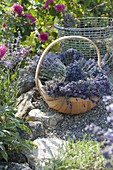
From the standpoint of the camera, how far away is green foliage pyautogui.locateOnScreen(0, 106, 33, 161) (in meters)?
2.86

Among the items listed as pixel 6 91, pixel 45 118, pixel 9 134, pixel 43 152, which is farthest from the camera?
pixel 45 118

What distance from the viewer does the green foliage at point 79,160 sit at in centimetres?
258

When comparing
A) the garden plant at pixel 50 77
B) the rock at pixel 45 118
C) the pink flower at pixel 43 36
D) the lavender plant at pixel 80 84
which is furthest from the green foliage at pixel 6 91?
the pink flower at pixel 43 36

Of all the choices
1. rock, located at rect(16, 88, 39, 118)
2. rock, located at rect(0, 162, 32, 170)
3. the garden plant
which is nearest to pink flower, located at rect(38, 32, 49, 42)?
the garden plant

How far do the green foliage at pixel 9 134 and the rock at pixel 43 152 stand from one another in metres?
0.09

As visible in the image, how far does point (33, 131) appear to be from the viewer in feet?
10.7

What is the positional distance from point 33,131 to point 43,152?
269mm

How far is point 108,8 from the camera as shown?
232 inches

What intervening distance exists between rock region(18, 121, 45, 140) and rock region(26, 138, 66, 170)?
0.07 meters

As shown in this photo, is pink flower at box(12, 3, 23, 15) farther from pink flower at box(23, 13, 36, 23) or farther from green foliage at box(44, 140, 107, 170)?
green foliage at box(44, 140, 107, 170)

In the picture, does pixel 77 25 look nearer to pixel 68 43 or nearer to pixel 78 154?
pixel 68 43

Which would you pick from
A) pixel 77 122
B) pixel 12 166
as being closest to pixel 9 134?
pixel 12 166

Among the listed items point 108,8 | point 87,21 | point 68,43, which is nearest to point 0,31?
point 68,43

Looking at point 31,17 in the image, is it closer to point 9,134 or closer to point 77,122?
point 77,122
